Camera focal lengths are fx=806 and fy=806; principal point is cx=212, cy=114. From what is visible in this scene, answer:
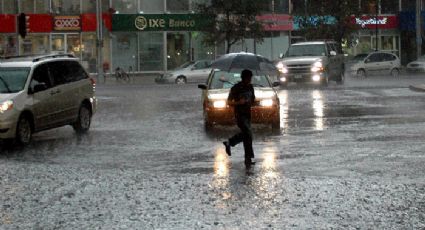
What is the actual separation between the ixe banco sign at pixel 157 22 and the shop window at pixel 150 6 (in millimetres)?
827

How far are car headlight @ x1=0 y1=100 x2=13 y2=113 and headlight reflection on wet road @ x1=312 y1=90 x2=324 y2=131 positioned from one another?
7205 mm

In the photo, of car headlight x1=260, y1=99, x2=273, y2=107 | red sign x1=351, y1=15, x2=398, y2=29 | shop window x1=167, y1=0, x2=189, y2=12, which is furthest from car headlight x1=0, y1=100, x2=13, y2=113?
red sign x1=351, y1=15, x2=398, y2=29

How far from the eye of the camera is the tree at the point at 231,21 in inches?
2227

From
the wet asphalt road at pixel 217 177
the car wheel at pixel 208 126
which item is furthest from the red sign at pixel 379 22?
the car wheel at pixel 208 126

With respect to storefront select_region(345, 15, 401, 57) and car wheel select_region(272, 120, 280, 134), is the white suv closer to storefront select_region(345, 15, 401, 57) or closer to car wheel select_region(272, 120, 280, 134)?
car wheel select_region(272, 120, 280, 134)

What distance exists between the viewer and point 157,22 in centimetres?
5962

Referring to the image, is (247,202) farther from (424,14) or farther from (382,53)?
(424,14)

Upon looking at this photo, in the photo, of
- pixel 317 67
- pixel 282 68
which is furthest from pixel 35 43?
pixel 317 67

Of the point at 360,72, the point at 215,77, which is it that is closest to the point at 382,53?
the point at 360,72

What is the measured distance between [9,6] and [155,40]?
1078cm

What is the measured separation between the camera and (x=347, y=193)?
10.5 m

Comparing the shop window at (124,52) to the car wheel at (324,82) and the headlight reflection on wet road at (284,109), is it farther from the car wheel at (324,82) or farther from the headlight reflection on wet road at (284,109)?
the headlight reflection on wet road at (284,109)

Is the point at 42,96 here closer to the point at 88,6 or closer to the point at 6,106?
the point at 6,106

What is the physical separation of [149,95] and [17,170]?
22358 millimetres
